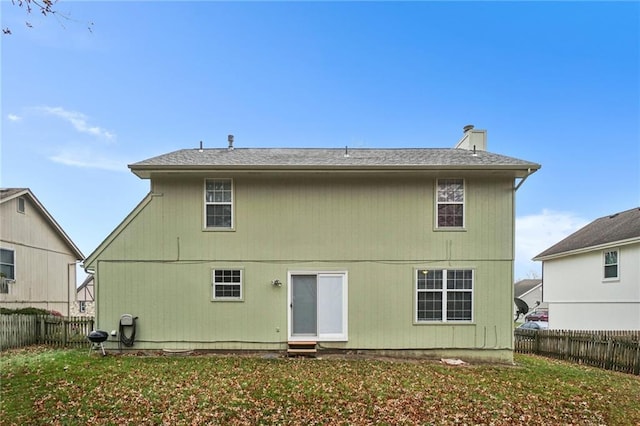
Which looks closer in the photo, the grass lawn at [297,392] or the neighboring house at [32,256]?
the grass lawn at [297,392]

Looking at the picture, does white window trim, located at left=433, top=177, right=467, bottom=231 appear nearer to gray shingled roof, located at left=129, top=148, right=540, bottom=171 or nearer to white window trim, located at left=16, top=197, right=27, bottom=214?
gray shingled roof, located at left=129, top=148, right=540, bottom=171

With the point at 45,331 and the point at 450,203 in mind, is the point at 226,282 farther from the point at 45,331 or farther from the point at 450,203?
the point at 450,203

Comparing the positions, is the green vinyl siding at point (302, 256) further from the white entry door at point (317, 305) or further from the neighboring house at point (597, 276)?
the neighboring house at point (597, 276)

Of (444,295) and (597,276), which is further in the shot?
(597,276)

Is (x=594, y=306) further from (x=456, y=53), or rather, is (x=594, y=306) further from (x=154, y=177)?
(x=154, y=177)

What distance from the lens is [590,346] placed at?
10727mm

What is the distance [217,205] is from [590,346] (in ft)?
37.1

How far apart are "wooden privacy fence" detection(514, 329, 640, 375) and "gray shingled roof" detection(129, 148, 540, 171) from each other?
535cm

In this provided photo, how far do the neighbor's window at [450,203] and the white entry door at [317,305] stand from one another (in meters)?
3.11

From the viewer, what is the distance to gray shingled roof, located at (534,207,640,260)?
50.4ft

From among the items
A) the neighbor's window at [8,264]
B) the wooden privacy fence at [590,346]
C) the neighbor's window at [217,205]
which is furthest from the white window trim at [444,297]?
the neighbor's window at [8,264]

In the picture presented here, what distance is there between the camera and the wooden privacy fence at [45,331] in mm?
10616

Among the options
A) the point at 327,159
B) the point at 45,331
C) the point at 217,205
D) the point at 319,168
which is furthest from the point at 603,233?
the point at 45,331

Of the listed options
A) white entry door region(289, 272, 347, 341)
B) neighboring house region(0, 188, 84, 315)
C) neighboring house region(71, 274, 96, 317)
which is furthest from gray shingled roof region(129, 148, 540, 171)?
neighboring house region(71, 274, 96, 317)
